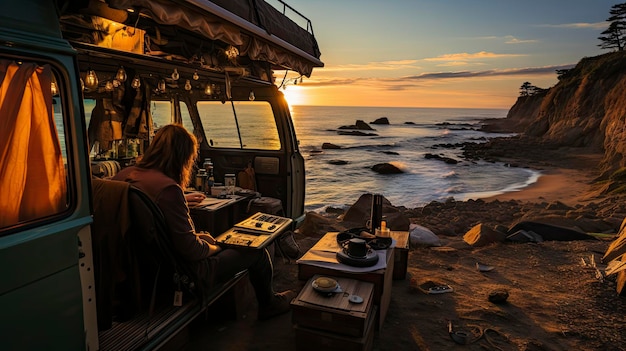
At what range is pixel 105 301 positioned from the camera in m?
2.83

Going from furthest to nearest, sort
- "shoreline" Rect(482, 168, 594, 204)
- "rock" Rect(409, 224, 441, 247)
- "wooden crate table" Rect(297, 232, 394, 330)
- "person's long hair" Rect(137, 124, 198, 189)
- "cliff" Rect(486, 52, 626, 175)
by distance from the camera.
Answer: "cliff" Rect(486, 52, 626, 175) → "shoreline" Rect(482, 168, 594, 204) → "rock" Rect(409, 224, 441, 247) → "wooden crate table" Rect(297, 232, 394, 330) → "person's long hair" Rect(137, 124, 198, 189)

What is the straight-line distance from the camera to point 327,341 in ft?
11.0

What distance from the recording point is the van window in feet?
23.4

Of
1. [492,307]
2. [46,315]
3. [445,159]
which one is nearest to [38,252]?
[46,315]

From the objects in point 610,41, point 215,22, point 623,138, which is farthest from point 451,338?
point 610,41

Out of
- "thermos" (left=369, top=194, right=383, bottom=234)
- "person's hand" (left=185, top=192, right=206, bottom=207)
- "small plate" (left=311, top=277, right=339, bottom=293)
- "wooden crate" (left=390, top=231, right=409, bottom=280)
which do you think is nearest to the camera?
"small plate" (left=311, top=277, right=339, bottom=293)

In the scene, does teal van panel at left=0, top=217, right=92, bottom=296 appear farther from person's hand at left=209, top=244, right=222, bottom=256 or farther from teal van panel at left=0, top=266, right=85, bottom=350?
person's hand at left=209, top=244, right=222, bottom=256

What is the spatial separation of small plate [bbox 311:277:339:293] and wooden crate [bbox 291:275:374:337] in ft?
0.16

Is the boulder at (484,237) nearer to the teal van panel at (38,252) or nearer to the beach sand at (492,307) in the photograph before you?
the beach sand at (492,307)

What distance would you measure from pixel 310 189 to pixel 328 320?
18.1m

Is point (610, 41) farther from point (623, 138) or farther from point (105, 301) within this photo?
point (105, 301)

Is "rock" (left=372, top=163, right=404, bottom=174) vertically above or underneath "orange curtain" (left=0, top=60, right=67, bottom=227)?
underneath

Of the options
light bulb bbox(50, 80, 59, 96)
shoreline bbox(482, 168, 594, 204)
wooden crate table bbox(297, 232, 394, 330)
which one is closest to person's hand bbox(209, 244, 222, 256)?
wooden crate table bbox(297, 232, 394, 330)

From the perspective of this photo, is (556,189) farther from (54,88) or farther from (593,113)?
(54,88)
